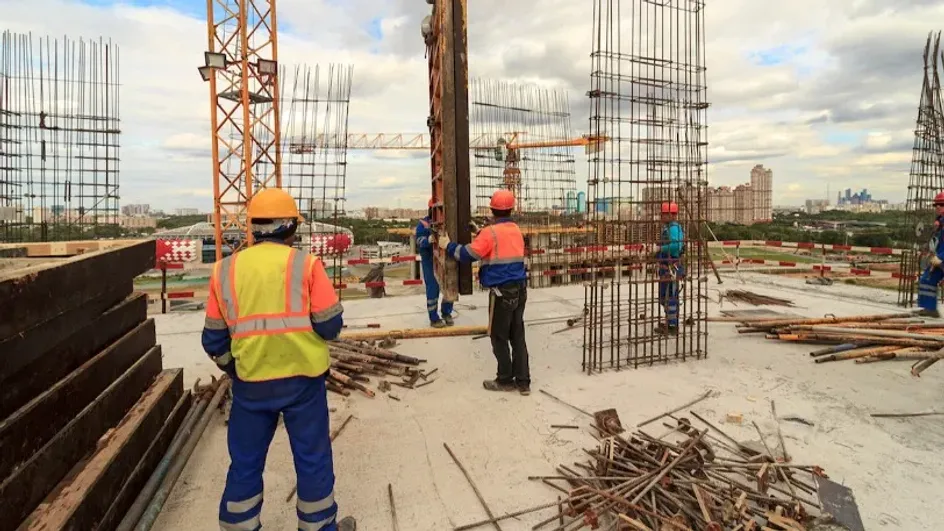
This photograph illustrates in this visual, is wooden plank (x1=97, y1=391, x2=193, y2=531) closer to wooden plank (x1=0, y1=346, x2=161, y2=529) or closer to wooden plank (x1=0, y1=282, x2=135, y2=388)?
wooden plank (x1=0, y1=346, x2=161, y2=529)

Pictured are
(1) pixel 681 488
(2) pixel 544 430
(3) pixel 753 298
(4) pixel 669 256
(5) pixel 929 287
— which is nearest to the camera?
(1) pixel 681 488

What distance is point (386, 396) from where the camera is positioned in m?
5.48

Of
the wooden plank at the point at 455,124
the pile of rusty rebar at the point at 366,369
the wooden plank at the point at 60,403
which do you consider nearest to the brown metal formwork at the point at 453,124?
the wooden plank at the point at 455,124

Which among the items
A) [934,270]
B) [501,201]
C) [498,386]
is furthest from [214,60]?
[934,270]

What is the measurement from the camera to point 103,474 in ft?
9.66

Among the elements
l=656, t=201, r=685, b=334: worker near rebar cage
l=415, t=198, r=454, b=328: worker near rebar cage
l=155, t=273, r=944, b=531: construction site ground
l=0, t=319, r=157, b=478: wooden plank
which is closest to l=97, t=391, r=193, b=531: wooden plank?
l=155, t=273, r=944, b=531: construction site ground

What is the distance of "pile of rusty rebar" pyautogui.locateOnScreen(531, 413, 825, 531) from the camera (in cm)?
309

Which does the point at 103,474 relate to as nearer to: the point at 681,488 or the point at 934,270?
the point at 681,488

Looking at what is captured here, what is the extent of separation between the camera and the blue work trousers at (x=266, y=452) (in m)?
2.86

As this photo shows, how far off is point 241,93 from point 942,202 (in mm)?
18027

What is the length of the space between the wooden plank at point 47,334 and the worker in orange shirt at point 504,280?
10.5 ft

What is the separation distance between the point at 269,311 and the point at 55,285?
3.86 feet

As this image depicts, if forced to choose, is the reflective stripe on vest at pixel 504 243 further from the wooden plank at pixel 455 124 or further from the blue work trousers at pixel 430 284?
the blue work trousers at pixel 430 284

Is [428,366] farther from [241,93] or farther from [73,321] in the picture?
[241,93]
